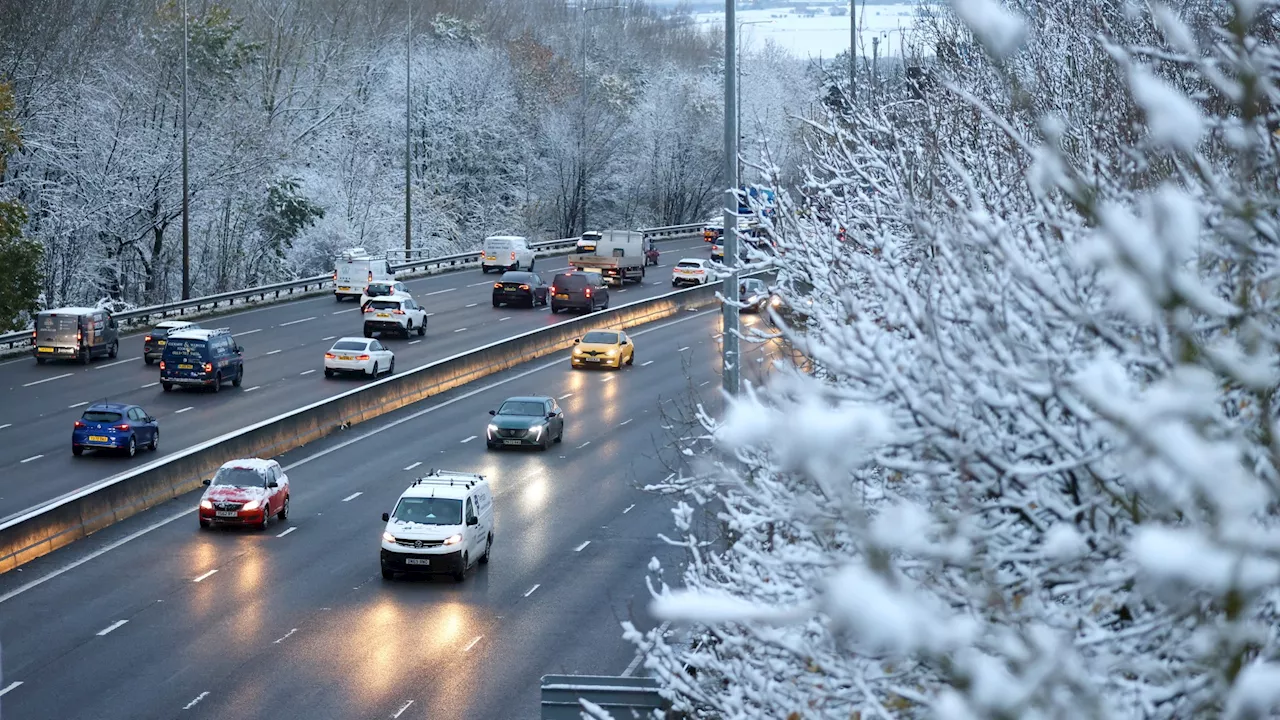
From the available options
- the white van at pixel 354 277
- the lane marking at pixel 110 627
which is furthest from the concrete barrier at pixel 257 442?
the white van at pixel 354 277

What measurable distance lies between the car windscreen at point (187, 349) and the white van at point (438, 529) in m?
17.6

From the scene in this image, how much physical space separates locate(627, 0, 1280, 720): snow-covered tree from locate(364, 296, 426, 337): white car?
47.1 m

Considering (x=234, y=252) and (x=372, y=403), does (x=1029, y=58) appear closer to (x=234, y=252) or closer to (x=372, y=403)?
(x=372, y=403)

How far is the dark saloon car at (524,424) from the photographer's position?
131 ft

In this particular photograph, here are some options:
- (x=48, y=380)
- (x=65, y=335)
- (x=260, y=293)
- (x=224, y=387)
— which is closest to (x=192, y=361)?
(x=224, y=387)

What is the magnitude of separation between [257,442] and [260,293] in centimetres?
2849

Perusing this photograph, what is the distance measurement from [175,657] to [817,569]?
17.1m

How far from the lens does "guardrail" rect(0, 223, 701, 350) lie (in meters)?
55.5

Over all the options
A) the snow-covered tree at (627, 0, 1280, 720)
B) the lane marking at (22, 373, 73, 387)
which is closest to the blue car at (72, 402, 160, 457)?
the lane marking at (22, 373, 73, 387)

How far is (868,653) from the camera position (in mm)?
6973

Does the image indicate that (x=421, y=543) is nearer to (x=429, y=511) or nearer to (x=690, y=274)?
(x=429, y=511)

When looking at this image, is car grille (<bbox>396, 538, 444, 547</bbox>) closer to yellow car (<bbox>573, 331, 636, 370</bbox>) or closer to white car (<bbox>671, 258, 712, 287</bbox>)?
yellow car (<bbox>573, 331, 636, 370</bbox>)

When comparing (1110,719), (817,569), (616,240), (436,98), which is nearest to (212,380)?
(616,240)

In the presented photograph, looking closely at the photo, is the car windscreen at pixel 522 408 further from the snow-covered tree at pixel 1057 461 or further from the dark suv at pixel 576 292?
the snow-covered tree at pixel 1057 461
